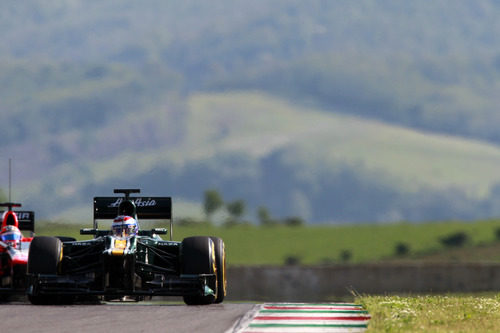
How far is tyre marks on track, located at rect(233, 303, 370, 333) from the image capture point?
14.0 metres

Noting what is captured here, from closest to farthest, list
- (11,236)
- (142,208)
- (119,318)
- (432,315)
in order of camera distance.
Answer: (432,315) → (119,318) → (142,208) → (11,236)

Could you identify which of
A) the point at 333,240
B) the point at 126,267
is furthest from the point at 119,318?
the point at 333,240

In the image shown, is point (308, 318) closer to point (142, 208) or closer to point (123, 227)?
point (123, 227)

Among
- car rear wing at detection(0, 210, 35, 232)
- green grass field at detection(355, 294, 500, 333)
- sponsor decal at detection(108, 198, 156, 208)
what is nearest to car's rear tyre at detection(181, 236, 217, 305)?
green grass field at detection(355, 294, 500, 333)

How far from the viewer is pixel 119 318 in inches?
631

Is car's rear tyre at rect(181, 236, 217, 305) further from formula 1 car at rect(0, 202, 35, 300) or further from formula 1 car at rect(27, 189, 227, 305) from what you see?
formula 1 car at rect(0, 202, 35, 300)

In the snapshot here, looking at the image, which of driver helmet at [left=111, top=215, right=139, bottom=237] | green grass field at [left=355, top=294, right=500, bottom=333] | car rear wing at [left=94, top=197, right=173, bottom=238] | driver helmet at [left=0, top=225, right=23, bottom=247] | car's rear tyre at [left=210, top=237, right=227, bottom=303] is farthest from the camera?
driver helmet at [left=0, top=225, right=23, bottom=247]

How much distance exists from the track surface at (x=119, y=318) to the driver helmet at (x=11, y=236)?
437cm

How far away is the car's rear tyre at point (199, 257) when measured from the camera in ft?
61.3

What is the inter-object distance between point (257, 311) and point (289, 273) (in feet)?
87.7

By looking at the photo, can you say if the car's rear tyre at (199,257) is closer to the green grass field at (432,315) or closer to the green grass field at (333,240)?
the green grass field at (432,315)

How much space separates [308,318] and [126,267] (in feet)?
14.3

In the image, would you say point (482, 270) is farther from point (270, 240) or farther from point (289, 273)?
point (270, 240)

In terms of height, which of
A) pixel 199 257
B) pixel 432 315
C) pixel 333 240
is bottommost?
pixel 333 240
